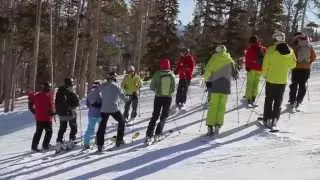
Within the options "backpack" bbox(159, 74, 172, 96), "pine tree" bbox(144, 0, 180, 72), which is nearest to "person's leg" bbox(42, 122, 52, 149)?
"backpack" bbox(159, 74, 172, 96)

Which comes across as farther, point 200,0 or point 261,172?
point 200,0

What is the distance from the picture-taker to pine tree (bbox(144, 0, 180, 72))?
47.0 m

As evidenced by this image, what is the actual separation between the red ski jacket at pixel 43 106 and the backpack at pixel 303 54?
6.43m

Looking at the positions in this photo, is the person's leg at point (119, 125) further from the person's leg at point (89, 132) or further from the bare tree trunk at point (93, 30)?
the bare tree trunk at point (93, 30)

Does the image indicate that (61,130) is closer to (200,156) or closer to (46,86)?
(46,86)

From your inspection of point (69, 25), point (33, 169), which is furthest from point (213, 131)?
point (69, 25)

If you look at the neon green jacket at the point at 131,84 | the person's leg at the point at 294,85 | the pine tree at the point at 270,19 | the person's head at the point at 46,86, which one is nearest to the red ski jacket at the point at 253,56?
the person's leg at the point at 294,85

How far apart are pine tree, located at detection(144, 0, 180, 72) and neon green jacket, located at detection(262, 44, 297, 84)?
33058mm

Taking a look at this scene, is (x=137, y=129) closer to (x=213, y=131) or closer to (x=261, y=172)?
(x=213, y=131)

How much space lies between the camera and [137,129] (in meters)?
16.6

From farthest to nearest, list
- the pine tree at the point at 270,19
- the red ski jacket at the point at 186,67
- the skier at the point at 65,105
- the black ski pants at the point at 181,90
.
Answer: the pine tree at the point at 270,19 → the black ski pants at the point at 181,90 → the red ski jacket at the point at 186,67 → the skier at the point at 65,105

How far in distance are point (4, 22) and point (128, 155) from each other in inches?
919

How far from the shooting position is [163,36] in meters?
47.8

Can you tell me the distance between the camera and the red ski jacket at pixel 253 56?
1607cm
